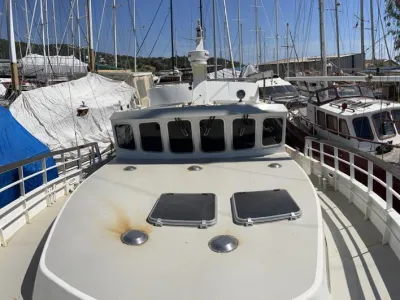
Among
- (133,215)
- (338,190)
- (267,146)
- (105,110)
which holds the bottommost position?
(338,190)

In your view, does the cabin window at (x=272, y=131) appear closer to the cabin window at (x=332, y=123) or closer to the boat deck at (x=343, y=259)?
the boat deck at (x=343, y=259)

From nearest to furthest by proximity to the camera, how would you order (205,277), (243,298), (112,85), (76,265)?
(243,298) < (205,277) < (76,265) < (112,85)

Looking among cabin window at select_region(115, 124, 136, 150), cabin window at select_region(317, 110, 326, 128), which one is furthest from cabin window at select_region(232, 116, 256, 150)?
cabin window at select_region(317, 110, 326, 128)

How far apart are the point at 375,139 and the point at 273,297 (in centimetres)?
1046

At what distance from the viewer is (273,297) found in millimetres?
2672

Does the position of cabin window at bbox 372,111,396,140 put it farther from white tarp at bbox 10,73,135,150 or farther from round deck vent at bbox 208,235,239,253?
round deck vent at bbox 208,235,239,253

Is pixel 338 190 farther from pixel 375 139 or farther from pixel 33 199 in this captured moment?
pixel 375 139

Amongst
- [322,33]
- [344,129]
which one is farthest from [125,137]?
[322,33]

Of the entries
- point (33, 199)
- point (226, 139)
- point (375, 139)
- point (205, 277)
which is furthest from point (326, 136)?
point (205, 277)

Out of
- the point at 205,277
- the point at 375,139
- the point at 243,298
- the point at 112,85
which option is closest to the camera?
the point at 243,298

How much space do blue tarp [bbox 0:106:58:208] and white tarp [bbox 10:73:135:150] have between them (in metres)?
3.77

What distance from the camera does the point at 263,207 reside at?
3922 millimetres

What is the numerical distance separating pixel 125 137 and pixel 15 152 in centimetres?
241

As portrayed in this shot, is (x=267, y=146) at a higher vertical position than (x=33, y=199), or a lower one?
higher
